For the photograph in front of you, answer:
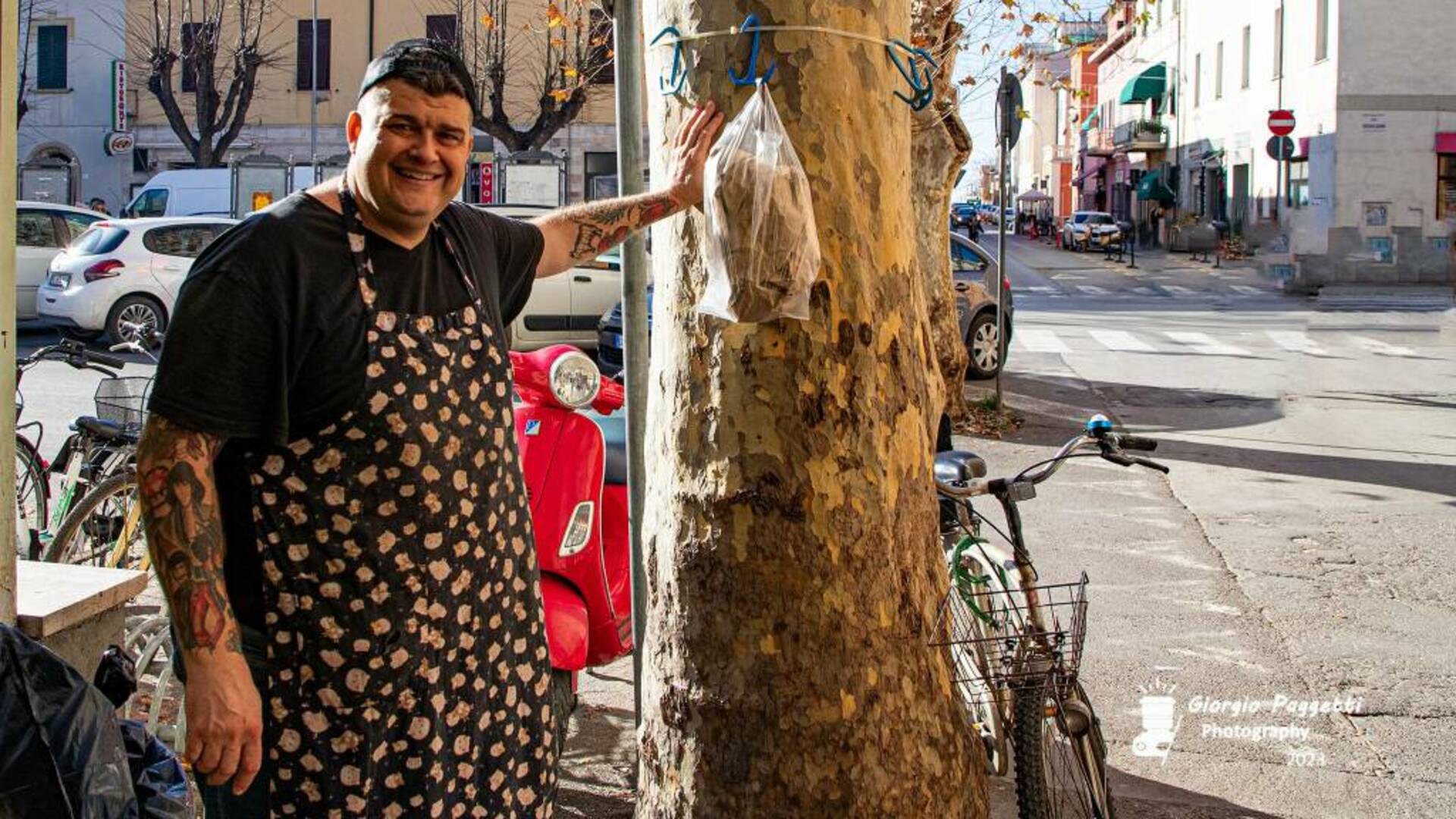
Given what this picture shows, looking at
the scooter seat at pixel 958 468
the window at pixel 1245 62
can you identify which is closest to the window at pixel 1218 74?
the window at pixel 1245 62

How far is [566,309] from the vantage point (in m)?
16.2

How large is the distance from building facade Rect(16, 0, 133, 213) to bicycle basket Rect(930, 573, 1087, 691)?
137ft

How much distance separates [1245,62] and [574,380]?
39.7 m

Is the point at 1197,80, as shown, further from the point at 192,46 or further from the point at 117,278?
the point at 117,278

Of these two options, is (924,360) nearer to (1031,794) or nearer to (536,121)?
(1031,794)

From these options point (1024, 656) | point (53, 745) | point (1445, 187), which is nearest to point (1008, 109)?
point (1024, 656)

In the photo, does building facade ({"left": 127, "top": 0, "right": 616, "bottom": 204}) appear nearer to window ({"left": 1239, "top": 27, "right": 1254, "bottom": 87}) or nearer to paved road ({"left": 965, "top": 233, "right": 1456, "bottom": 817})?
window ({"left": 1239, "top": 27, "right": 1254, "bottom": 87})

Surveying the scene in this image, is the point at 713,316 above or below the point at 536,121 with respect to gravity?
below

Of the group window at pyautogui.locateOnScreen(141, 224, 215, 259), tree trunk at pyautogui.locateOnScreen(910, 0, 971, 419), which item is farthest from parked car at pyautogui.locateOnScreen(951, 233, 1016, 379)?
window at pyautogui.locateOnScreen(141, 224, 215, 259)

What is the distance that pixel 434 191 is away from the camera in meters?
2.37

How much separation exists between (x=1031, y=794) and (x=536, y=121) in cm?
3610

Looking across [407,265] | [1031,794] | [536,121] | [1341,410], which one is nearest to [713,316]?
[407,265]

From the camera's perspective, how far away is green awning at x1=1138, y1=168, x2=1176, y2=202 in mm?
50031

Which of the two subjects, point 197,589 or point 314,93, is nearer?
point 197,589
